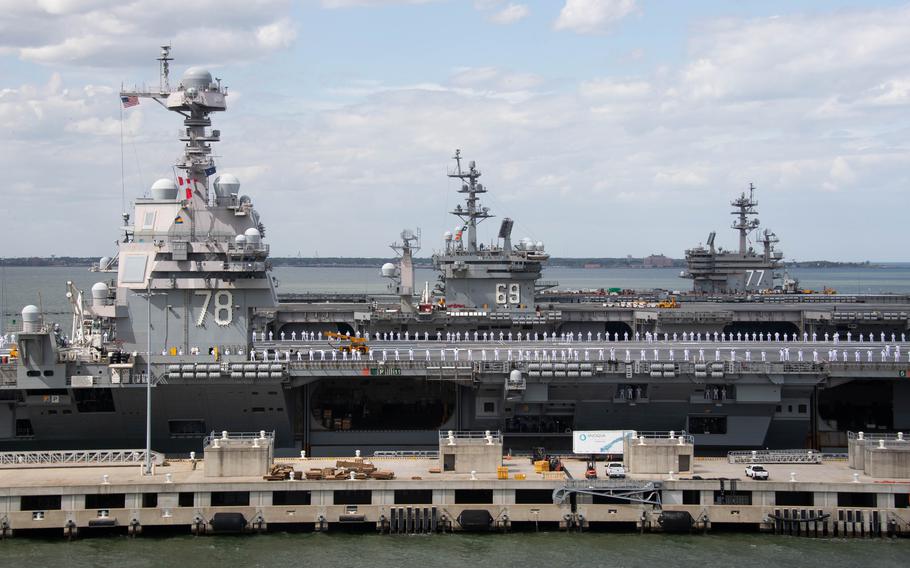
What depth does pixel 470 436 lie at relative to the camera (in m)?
32.8

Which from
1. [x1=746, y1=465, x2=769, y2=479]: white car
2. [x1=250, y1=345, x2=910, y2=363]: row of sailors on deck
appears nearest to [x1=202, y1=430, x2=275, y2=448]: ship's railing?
[x1=250, y1=345, x2=910, y2=363]: row of sailors on deck

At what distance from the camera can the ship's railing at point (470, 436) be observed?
99.3ft

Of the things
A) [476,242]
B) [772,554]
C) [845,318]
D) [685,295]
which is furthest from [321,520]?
[685,295]

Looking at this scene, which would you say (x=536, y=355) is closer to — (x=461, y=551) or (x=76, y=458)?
(x=461, y=551)

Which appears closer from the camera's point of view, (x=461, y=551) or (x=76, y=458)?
(x=461, y=551)

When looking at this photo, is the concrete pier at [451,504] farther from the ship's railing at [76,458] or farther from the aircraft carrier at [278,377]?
the aircraft carrier at [278,377]

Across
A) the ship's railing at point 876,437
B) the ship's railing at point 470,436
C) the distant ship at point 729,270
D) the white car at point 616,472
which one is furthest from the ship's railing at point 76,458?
the distant ship at point 729,270

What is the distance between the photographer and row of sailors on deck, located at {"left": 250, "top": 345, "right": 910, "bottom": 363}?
114 feet

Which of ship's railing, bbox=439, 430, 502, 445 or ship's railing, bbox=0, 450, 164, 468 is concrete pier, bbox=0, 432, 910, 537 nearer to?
ship's railing, bbox=439, 430, 502, 445

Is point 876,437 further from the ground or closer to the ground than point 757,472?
further from the ground

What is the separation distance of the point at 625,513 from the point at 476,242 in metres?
25.8

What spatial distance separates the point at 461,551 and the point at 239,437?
880 cm

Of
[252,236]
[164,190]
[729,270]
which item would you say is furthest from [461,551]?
[729,270]

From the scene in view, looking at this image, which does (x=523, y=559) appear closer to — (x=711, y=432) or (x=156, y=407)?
(x=711, y=432)
